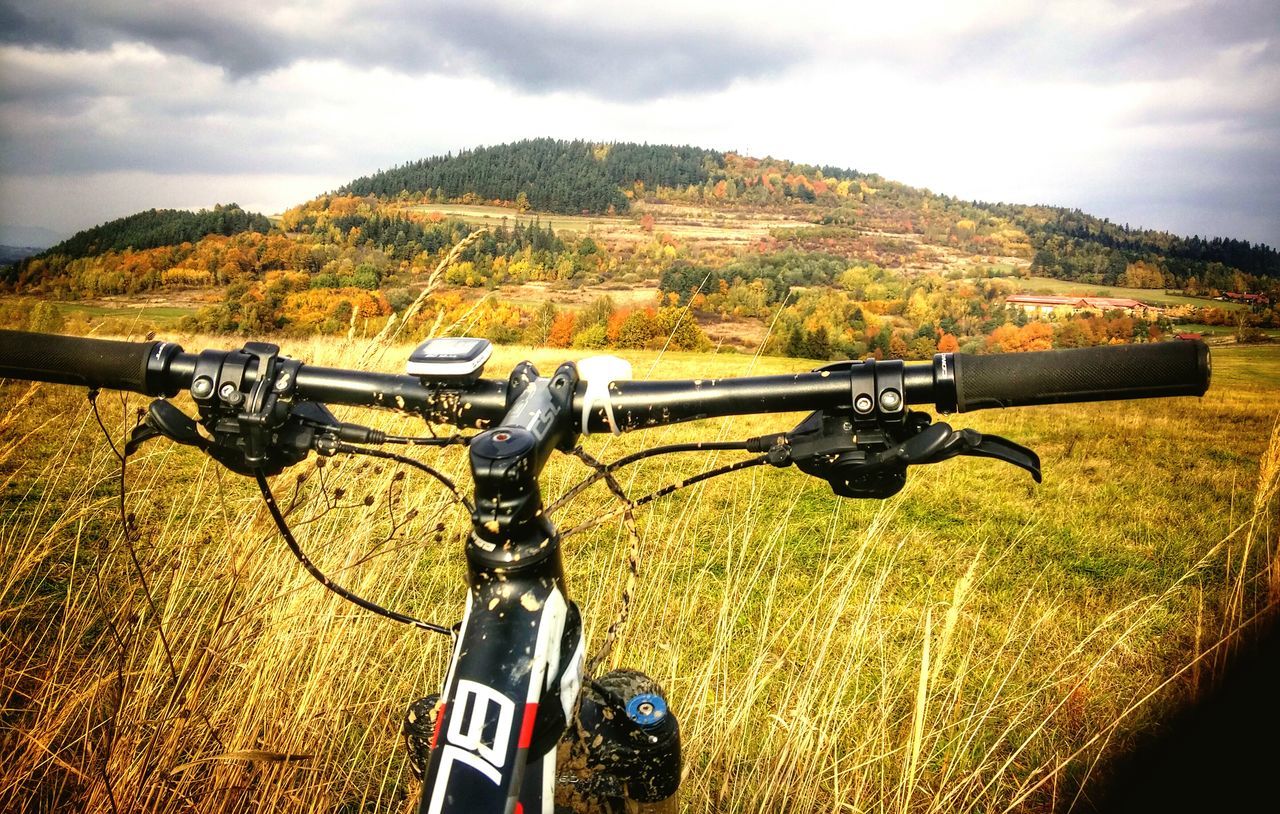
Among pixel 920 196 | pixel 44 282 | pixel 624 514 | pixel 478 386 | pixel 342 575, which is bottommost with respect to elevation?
pixel 342 575

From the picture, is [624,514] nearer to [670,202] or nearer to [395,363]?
[395,363]

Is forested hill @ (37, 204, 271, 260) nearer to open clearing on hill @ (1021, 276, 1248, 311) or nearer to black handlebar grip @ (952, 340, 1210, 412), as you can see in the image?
black handlebar grip @ (952, 340, 1210, 412)

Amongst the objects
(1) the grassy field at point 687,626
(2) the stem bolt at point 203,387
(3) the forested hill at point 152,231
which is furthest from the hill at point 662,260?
(2) the stem bolt at point 203,387

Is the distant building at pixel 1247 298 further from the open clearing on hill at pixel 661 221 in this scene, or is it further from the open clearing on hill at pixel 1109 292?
the open clearing on hill at pixel 661 221

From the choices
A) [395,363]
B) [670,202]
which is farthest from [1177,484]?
[670,202]

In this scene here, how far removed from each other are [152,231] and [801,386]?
8073 centimetres

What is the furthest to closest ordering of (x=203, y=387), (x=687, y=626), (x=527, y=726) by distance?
(x=687, y=626) → (x=203, y=387) → (x=527, y=726)

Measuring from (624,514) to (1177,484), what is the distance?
13.1m

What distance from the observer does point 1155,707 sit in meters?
4.19

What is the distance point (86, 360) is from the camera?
139cm

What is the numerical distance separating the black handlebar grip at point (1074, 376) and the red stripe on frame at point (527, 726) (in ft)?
2.64

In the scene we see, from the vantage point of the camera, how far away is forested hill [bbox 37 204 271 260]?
58766 millimetres

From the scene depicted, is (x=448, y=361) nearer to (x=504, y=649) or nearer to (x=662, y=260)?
(x=504, y=649)

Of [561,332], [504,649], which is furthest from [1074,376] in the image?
[561,332]
